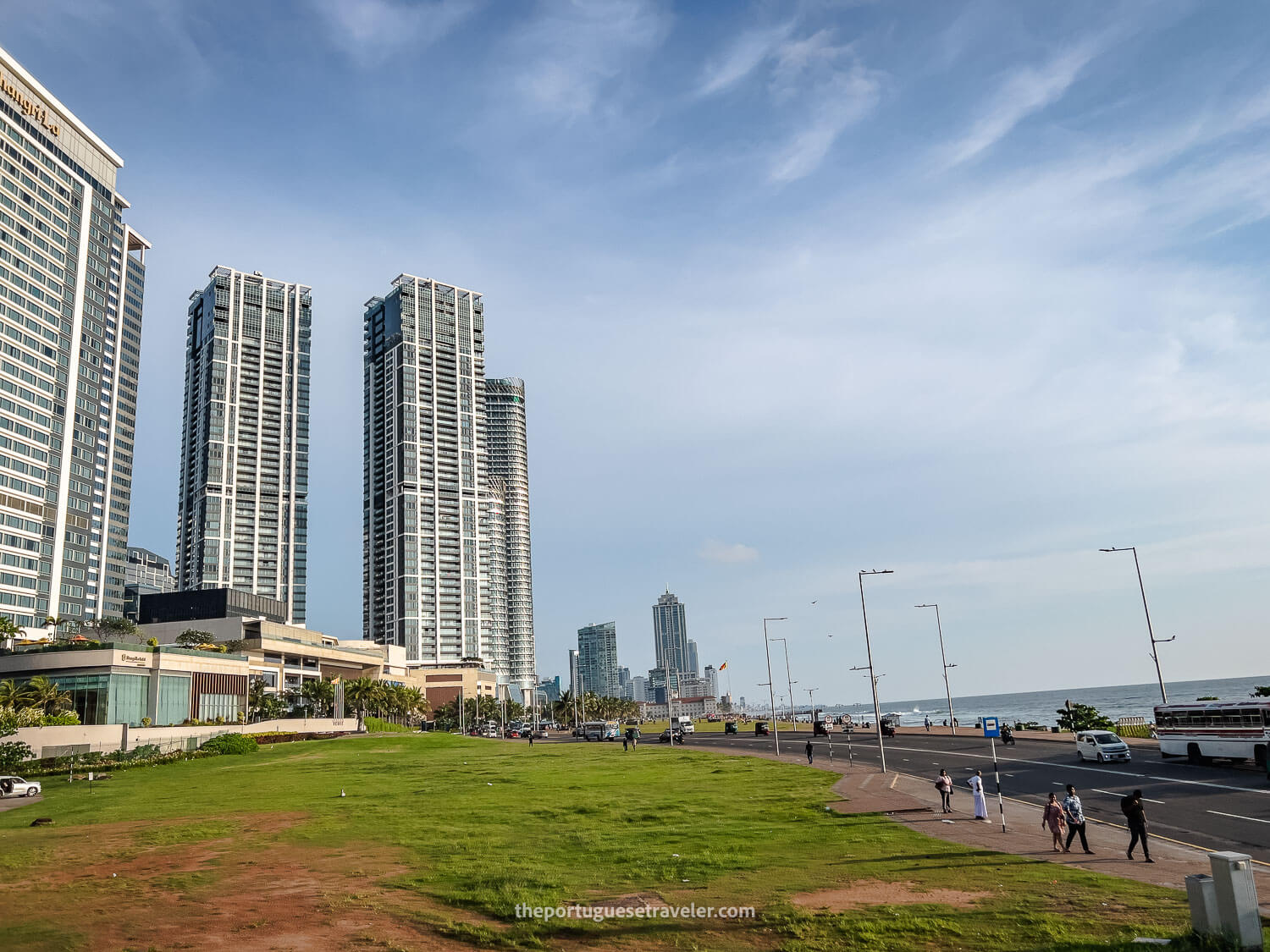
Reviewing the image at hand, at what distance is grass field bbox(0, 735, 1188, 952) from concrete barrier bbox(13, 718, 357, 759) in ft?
99.5

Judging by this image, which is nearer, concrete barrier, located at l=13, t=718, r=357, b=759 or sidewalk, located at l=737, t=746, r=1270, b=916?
sidewalk, located at l=737, t=746, r=1270, b=916

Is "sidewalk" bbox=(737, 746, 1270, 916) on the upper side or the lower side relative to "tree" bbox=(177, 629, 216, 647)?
lower

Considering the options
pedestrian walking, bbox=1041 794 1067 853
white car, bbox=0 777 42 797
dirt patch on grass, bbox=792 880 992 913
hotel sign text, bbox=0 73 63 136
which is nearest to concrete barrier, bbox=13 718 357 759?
white car, bbox=0 777 42 797

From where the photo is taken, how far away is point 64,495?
136250 mm

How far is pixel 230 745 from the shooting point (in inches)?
3108

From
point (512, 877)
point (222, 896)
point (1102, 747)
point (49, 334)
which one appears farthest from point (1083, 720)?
point (49, 334)

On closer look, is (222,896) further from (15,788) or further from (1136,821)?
(15,788)

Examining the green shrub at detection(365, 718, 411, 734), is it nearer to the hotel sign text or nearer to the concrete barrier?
the concrete barrier

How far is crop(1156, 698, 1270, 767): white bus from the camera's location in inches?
1706

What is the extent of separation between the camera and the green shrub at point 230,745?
77.8 meters

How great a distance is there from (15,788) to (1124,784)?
5788 centimetres

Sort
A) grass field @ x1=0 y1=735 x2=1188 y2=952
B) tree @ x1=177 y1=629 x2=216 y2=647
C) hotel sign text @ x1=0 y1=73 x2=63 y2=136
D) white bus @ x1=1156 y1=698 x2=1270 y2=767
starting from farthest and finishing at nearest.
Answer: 1. hotel sign text @ x1=0 y1=73 x2=63 y2=136
2. tree @ x1=177 y1=629 x2=216 y2=647
3. white bus @ x1=1156 y1=698 x2=1270 y2=767
4. grass field @ x1=0 y1=735 x2=1188 y2=952

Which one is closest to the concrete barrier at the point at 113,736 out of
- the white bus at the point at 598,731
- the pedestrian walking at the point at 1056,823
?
the white bus at the point at 598,731

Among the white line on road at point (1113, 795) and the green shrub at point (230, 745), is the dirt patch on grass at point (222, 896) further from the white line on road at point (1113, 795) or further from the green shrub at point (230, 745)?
the green shrub at point (230, 745)
